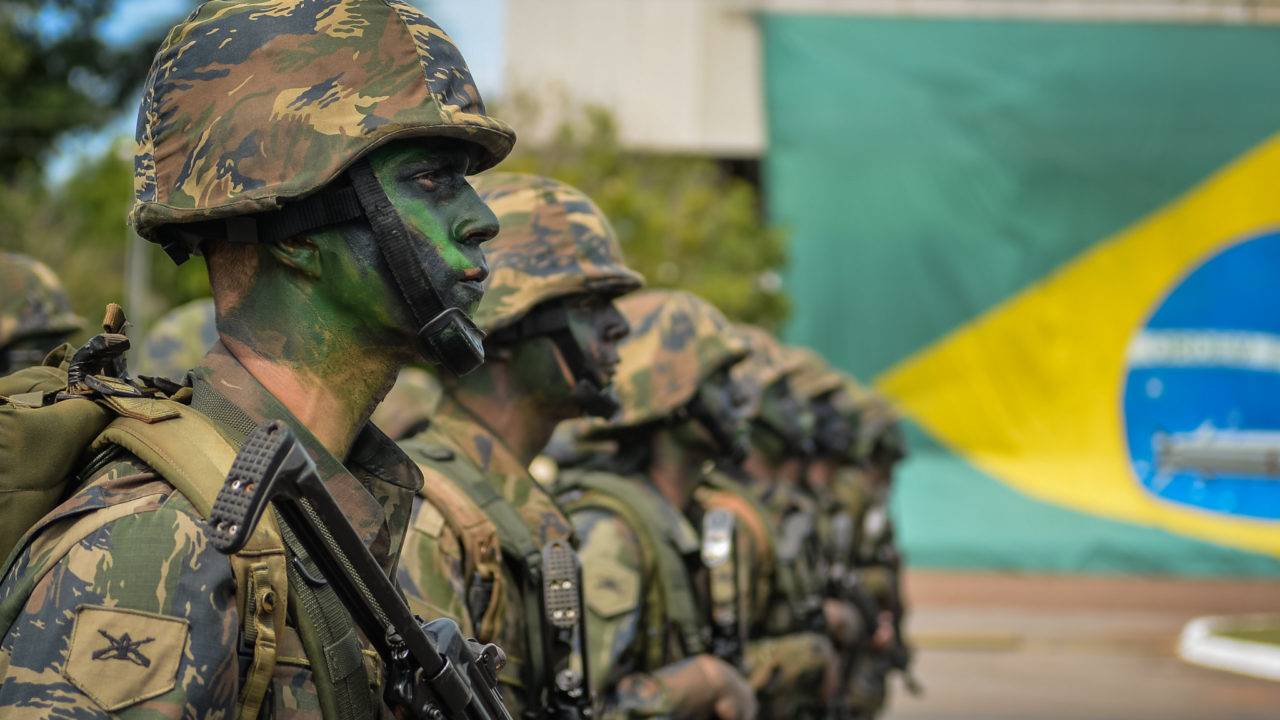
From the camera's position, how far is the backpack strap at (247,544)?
79.5 inches

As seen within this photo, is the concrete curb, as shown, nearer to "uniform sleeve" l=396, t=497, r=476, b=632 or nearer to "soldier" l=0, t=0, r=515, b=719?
"uniform sleeve" l=396, t=497, r=476, b=632

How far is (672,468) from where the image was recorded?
6195mm

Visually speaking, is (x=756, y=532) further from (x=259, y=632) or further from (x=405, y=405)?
(x=259, y=632)

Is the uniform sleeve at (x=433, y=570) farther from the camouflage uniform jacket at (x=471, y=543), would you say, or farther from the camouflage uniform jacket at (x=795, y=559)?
the camouflage uniform jacket at (x=795, y=559)

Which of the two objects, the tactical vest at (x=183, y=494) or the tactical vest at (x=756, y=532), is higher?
the tactical vest at (x=183, y=494)

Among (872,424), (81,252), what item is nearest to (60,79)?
(81,252)

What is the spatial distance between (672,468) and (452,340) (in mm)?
3866

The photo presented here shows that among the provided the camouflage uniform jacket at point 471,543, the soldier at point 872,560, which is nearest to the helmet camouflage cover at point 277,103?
the camouflage uniform jacket at point 471,543

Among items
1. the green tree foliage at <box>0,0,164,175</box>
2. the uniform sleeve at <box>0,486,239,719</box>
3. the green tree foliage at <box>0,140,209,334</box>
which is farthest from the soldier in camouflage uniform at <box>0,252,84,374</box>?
the green tree foliage at <box>0,0,164,175</box>

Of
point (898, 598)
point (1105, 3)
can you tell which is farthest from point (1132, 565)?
point (898, 598)

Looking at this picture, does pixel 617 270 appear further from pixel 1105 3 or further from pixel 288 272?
pixel 1105 3

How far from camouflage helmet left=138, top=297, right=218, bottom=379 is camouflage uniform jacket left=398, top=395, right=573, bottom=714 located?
12.3ft

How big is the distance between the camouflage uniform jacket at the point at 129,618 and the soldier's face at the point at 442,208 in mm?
498

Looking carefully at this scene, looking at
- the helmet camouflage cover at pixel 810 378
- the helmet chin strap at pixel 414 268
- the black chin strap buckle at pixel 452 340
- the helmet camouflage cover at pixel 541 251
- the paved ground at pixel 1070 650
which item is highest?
the helmet chin strap at pixel 414 268
